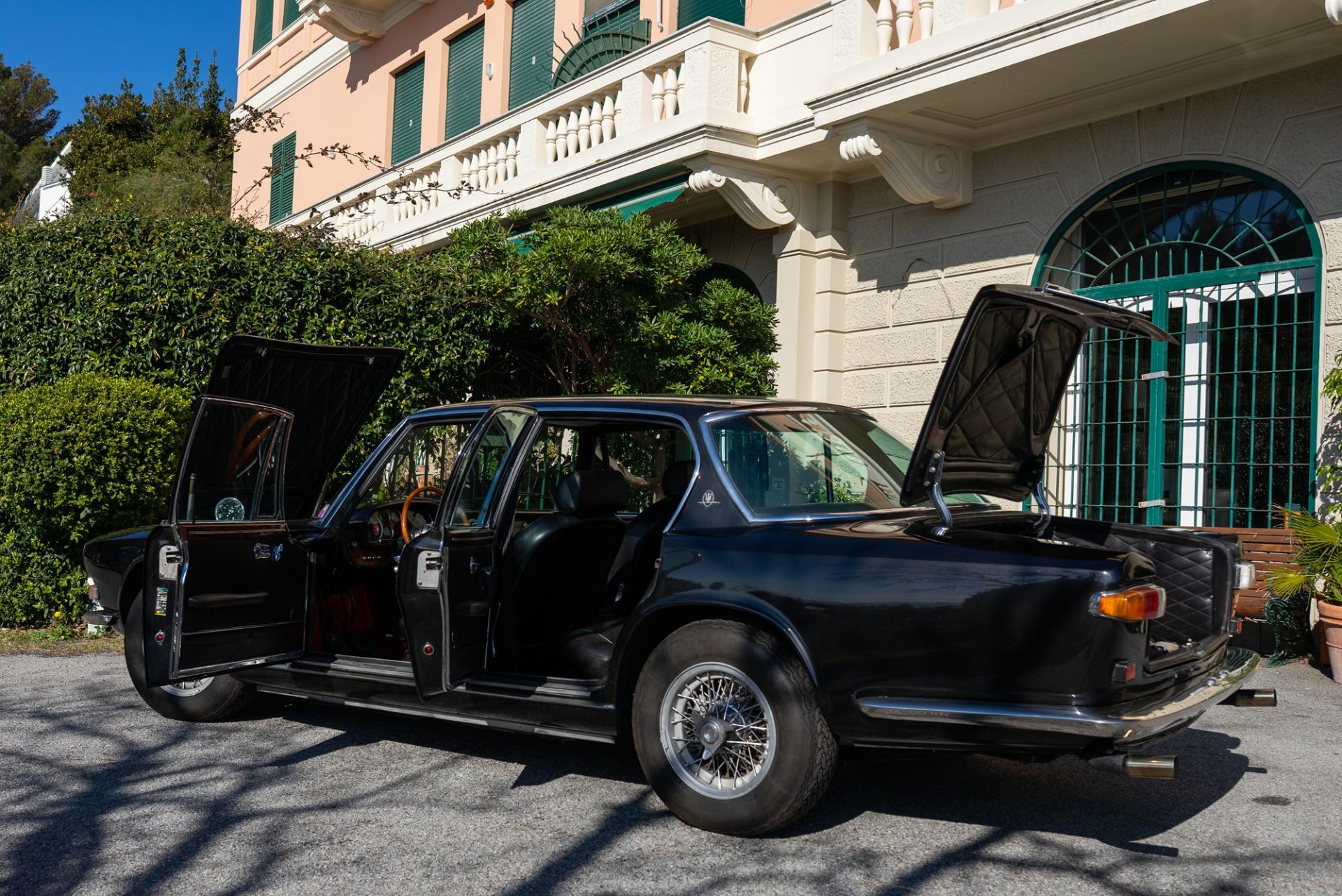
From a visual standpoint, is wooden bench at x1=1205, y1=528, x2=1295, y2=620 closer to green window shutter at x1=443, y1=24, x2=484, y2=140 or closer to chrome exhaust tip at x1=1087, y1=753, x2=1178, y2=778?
chrome exhaust tip at x1=1087, y1=753, x2=1178, y2=778

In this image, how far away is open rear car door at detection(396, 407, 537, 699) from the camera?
463cm

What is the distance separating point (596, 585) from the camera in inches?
214

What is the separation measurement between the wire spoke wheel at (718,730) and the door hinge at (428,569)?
1050 mm

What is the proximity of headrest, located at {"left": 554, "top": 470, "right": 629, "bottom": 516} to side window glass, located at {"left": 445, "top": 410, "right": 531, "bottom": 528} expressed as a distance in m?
0.33

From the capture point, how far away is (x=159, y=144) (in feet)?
83.8

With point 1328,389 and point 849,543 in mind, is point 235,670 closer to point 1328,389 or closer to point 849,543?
point 849,543

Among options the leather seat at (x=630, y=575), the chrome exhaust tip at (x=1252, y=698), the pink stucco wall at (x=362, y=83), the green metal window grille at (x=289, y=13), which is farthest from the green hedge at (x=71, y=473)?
the green metal window grille at (x=289, y=13)

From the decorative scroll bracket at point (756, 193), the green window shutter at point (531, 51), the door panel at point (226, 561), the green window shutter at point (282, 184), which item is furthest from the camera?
the green window shutter at point (282, 184)

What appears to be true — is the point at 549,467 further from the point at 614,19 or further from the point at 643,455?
the point at 614,19

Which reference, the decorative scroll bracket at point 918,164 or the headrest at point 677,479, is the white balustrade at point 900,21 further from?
the headrest at point 677,479

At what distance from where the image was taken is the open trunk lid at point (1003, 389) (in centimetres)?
416

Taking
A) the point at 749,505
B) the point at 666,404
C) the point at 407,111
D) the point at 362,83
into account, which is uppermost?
the point at 362,83

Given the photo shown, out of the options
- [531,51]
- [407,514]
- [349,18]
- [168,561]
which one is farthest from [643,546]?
[349,18]

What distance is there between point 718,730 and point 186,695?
309 centimetres
